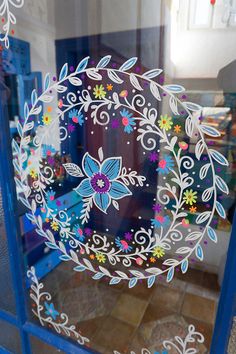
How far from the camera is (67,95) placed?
893 mm

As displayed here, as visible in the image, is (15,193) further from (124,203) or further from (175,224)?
(175,224)

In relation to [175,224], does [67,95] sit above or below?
above

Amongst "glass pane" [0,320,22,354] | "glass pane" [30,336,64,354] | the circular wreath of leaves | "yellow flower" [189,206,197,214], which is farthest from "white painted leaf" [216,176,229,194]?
"glass pane" [0,320,22,354]

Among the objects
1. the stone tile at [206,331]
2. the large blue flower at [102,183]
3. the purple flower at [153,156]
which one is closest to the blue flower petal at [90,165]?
the large blue flower at [102,183]

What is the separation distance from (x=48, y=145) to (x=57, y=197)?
22cm

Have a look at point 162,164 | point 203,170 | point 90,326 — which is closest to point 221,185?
point 203,170

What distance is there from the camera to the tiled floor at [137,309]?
947 millimetres

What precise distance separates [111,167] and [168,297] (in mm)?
574

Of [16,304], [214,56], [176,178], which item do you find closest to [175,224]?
[176,178]

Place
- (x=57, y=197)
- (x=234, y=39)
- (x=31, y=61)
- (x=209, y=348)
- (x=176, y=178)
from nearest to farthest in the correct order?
(x=234, y=39) < (x=176, y=178) < (x=209, y=348) < (x=57, y=197) < (x=31, y=61)

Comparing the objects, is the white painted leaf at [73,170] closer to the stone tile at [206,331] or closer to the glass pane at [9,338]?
the stone tile at [206,331]

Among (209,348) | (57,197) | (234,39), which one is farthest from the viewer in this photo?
(57,197)

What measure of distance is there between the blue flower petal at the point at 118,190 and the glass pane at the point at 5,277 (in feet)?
1.88

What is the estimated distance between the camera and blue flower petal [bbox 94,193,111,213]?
95 centimetres
